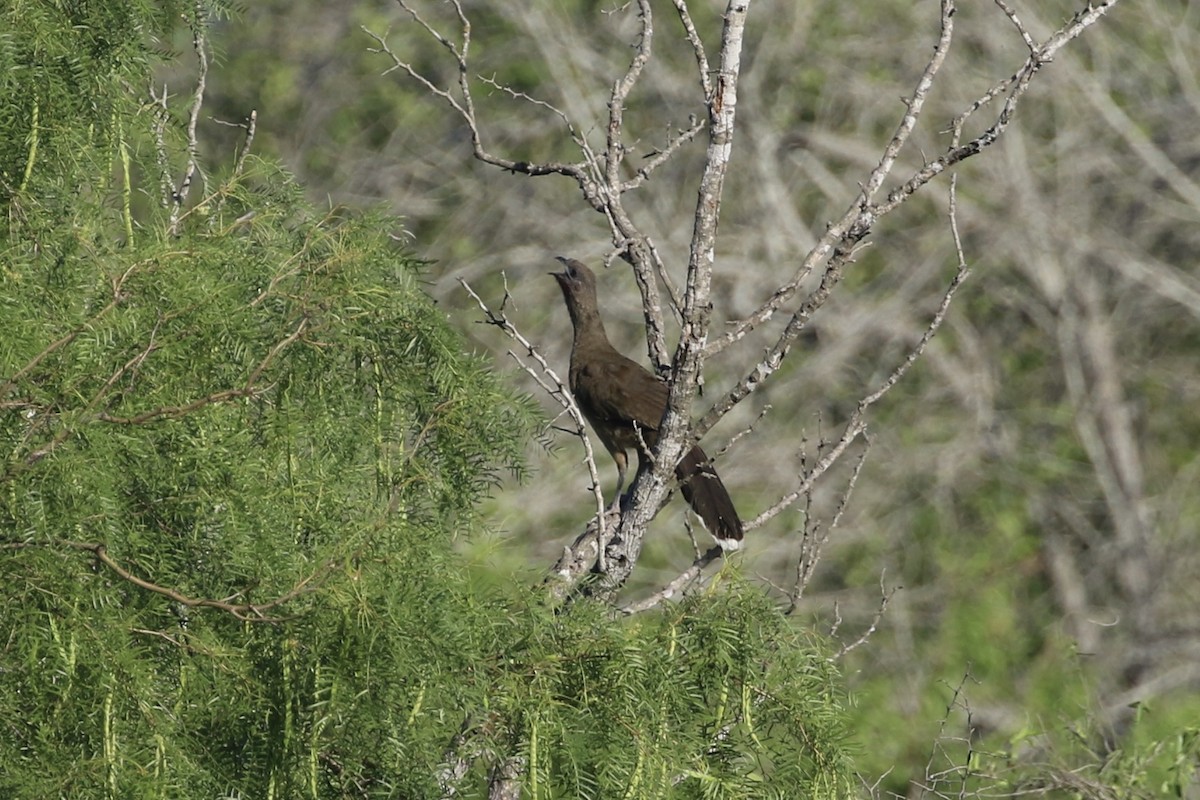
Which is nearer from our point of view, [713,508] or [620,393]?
[713,508]

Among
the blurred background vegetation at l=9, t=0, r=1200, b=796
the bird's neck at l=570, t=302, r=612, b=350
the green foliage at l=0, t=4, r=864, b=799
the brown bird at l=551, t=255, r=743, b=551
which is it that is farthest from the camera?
the blurred background vegetation at l=9, t=0, r=1200, b=796

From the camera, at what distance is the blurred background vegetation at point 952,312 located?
11336mm

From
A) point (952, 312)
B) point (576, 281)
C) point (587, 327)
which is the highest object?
point (952, 312)

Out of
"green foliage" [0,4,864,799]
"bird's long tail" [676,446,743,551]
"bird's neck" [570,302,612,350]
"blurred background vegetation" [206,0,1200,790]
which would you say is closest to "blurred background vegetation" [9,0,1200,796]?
"blurred background vegetation" [206,0,1200,790]

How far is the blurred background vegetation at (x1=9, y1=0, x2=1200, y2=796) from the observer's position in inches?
446

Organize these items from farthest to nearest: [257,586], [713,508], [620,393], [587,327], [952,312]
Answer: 1. [952,312]
2. [587,327]
3. [620,393]
4. [713,508]
5. [257,586]

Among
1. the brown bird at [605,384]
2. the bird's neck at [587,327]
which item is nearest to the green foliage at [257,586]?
the brown bird at [605,384]

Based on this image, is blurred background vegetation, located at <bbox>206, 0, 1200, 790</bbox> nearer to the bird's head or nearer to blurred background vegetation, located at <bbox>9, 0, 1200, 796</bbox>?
blurred background vegetation, located at <bbox>9, 0, 1200, 796</bbox>

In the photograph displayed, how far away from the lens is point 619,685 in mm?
3736

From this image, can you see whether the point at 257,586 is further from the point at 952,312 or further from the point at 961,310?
the point at 961,310

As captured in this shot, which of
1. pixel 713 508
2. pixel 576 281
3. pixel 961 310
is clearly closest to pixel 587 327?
pixel 576 281

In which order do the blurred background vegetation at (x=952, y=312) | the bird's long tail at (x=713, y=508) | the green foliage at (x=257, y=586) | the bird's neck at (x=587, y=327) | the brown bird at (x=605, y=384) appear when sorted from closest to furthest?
1. the green foliage at (x=257, y=586)
2. the bird's long tail at (x=713, y=508)
3. the brown bird at (x=605, y=384)
4. the bird's neck at (x=587, y=327)
5. the blurred background vegetation at (x=952, y=312)

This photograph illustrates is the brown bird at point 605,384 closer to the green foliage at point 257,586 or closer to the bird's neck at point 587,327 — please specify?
the bird's neck at point 587,327

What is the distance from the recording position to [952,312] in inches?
463
